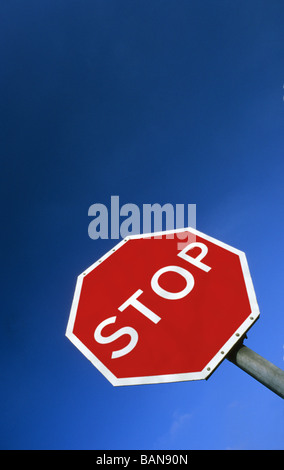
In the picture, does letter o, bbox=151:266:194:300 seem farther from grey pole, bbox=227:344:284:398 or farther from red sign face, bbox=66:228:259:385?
grey pole, bbox=227:344:284:398

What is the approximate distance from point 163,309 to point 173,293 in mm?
108

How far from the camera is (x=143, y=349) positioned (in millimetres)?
1337

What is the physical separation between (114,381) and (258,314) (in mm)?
691

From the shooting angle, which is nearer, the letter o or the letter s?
the letter s

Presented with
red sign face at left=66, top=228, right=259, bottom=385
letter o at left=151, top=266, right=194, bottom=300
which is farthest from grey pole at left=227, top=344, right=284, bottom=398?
letter o at left=151, top=266, right=194, bottom=300

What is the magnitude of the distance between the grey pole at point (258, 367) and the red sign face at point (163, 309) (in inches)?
1.9

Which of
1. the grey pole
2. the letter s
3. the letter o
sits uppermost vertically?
the letter o

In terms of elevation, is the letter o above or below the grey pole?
above

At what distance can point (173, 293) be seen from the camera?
5.07 feet

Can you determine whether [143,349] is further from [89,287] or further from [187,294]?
[89,287]

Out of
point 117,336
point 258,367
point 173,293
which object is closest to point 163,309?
point 173,293

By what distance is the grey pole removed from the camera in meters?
1.03

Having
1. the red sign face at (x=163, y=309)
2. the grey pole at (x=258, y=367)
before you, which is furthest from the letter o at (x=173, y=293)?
the grey pole at (x=258, y=367)

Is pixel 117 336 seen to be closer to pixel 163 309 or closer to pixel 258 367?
pixel 163 309
